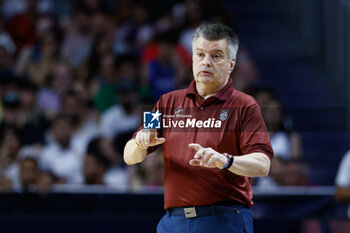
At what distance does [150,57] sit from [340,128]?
2.76 meters

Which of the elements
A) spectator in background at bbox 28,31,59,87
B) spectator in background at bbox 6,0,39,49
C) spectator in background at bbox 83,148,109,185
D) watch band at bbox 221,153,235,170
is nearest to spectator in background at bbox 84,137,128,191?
spectator in background at bbox 83,148,109,185

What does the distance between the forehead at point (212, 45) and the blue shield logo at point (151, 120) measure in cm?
43

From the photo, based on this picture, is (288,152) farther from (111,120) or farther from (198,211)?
(198,211)

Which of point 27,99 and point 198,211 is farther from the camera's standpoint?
point 27,99

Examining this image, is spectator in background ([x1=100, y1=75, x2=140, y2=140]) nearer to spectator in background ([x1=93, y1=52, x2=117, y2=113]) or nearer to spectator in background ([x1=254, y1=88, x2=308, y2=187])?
spectator in background ([x1=93, y1=52, x2=117, y2=113])

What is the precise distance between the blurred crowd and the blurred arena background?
2 cm

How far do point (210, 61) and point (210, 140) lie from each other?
42cm

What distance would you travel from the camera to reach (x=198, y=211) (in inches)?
130

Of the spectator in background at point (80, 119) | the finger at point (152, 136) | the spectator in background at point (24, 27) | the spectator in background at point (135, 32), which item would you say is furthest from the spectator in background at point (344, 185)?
the spectator in background at point (24, 27)

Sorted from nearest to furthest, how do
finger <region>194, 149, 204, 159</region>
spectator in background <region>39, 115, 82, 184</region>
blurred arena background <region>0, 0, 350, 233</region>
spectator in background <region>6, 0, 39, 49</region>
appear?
finger <region>194, 149, 204, 159</region>, blurred arena background <region>0, 0, 350, 233</region>, spectator in background <region>39, 115, 82, 184</region>, spectator in background <region>6, 0, 39, 49</region>

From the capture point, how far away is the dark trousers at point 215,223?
327 centimetres

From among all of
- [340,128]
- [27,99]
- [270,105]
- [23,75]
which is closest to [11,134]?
[27,99]

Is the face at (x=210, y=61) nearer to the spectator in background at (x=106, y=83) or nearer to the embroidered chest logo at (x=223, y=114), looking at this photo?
the embroidered chest logo at (x=223, y=114)

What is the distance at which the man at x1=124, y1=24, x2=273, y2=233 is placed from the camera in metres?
3.27
